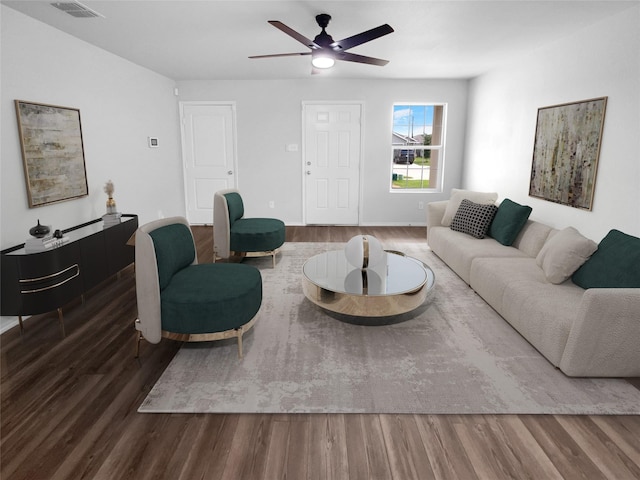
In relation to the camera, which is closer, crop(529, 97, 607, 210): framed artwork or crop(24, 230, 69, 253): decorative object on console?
crop(24, 230, 69, 253): decorative object on console

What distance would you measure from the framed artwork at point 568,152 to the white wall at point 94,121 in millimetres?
4949

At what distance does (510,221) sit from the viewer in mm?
4273

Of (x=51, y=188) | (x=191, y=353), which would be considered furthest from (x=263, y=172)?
(x=191, y=353)

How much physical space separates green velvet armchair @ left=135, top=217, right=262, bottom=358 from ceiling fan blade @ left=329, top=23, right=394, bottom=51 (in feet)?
6.63

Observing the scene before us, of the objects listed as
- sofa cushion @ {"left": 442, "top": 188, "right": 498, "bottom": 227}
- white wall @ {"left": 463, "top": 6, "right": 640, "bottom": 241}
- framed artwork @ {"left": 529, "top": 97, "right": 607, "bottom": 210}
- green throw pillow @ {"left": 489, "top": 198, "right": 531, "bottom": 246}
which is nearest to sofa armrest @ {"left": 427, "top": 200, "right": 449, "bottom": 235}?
sofa cushion @ {"left": 442, "top": 188, "right": 498, "bottom": 227}

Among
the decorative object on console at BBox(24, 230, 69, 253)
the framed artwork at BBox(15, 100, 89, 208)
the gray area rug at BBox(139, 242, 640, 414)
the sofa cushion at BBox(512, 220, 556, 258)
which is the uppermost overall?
the framed artwork at BBox(15, 100, 89, 208)

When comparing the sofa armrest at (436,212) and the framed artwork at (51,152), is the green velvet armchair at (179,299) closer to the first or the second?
the framed artwork at (51,152)

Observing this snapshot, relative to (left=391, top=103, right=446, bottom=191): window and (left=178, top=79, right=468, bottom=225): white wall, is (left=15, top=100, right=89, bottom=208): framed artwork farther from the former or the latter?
(left=391, top=103, right=446, bottom=191): window

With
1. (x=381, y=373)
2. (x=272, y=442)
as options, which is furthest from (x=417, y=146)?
(x=272, y=442)

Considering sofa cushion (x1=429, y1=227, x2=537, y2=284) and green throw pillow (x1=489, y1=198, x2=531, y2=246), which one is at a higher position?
green throw pillow (x1=489, y1=198, x2=531, y2=246)

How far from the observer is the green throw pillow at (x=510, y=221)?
4.21 meters

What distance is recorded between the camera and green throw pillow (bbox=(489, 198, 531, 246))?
421 cm

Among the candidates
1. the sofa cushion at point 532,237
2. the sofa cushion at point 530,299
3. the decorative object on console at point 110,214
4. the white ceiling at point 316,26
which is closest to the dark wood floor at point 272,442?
the sofa cushion at point 530,299

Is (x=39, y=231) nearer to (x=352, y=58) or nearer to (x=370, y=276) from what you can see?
(x=370, y=276)
